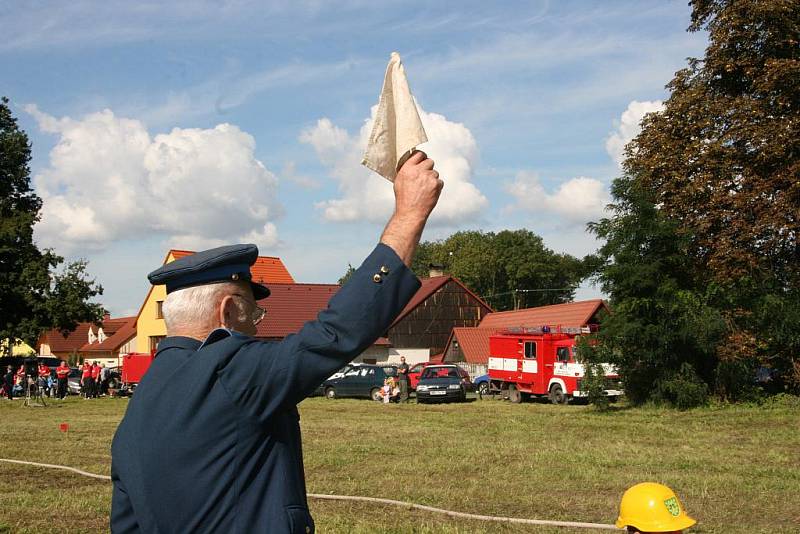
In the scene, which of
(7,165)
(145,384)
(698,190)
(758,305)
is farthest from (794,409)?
(7,165)

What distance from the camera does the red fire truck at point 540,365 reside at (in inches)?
1248

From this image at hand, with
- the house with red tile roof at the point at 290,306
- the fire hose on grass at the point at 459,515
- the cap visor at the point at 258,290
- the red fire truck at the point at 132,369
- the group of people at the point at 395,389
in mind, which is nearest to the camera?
the cap visor at the point at 258,290

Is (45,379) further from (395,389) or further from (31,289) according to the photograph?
(395,389)

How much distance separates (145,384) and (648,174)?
2557 centimetres

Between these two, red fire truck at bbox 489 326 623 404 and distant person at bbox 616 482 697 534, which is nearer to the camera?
distant person at bbox 616 482 697 534

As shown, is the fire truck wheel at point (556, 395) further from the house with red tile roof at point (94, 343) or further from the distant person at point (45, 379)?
the house with red tile roof at point (94, 343)

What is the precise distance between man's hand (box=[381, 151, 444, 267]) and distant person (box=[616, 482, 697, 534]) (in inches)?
109

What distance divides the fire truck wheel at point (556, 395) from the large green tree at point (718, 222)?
4833 mm

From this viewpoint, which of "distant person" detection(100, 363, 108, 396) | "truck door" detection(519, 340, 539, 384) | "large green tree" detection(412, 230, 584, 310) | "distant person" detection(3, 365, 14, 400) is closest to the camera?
"truck door" detection(519, 340, 539, 384)

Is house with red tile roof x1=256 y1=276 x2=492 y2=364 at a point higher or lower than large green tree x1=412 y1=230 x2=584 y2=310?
lower

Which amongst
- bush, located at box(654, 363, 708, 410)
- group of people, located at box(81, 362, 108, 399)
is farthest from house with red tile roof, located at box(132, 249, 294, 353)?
bush, located at box(654, 363, 708, 410)

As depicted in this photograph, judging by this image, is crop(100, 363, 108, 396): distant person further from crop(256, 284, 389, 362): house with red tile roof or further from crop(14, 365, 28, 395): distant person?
crop(256, 284, 389, 362): house with red tile roof

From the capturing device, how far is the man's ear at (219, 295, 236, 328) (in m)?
2.70

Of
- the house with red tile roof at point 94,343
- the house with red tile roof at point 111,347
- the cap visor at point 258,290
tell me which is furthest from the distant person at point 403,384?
the house with red tile roof at point 94,343
